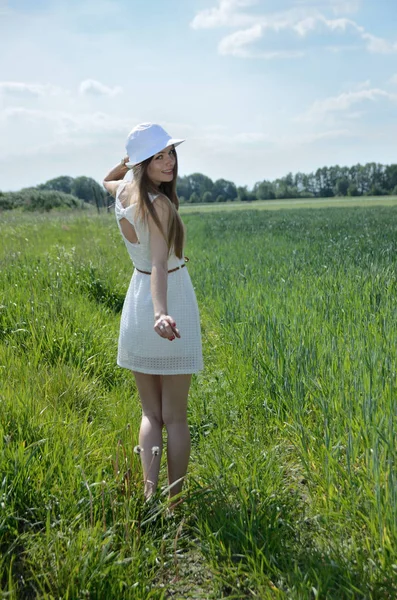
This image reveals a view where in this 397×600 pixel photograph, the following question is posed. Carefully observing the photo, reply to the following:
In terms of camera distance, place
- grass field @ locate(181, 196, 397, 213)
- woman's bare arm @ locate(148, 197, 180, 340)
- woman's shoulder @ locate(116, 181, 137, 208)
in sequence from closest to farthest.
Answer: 1. woman's bare arm @ locate(148, 197, 180, 340)
2. woman's shoulder @ locate(116, 181, 137, 208)
3. grass field @ locate(181, 196, 397, 213)

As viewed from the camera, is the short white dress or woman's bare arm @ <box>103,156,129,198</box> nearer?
the short white dress

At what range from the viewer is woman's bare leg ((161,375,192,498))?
2914 millimetres

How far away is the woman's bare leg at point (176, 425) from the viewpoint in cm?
291

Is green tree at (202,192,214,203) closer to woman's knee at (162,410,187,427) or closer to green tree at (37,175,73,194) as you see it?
green tree at (37,175,73,194)

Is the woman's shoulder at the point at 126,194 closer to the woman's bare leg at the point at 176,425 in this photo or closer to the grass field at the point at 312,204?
the woman's bare leg at the point at 176,425

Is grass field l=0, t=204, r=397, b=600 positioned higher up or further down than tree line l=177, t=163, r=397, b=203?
further down

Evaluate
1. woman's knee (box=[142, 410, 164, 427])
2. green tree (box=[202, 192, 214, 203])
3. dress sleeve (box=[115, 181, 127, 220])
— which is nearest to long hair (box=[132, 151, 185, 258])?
dress sleeve (box=[115, 181, 127, 220])

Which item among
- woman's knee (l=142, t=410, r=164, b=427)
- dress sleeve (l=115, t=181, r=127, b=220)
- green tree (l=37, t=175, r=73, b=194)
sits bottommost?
woman's knee (l=142, t=410, r=164, b=427)

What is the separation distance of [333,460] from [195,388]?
5.78 ft

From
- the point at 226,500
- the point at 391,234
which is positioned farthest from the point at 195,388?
the point at 391,234

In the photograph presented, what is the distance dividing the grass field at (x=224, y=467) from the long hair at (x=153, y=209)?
38.7 inches

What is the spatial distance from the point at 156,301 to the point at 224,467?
959 mm

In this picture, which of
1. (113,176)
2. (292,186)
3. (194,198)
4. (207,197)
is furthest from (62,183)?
(113,176)

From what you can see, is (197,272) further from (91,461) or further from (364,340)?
(91,461)
